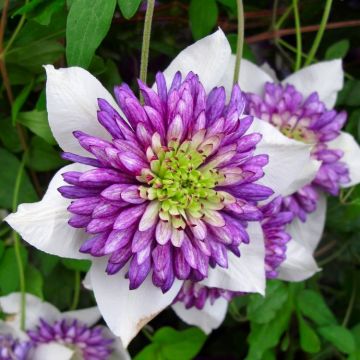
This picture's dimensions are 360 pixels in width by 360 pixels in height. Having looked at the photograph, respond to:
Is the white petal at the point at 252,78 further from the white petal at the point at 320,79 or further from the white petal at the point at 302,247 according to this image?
the white petal at the point at 302,247

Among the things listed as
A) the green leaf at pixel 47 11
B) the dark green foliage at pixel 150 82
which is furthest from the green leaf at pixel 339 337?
the green leaf at pixel 47 11

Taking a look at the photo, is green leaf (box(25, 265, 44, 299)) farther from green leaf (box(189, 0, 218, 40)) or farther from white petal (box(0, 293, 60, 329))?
green leaf (box(189, 0, 218, 40))

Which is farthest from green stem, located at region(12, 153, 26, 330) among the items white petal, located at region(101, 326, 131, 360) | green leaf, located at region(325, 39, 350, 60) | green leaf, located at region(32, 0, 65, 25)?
green leaf, located at region(325, 39, 350, 60)

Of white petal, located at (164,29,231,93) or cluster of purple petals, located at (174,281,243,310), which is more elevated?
white petal, located at (164,29,231,93)

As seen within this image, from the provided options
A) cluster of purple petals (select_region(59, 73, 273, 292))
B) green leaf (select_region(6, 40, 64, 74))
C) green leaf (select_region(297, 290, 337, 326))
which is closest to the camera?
cluster of purple petals (select_region(59, 73, 273, 292))

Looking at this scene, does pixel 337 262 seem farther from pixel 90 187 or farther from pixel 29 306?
pixel 90 187

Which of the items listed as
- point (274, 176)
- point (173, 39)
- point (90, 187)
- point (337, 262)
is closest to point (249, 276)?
point (274, 176)

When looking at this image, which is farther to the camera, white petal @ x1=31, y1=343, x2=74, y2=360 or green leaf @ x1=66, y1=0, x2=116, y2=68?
white petal @ x1=31, y1=343, x2=74, y2=360
